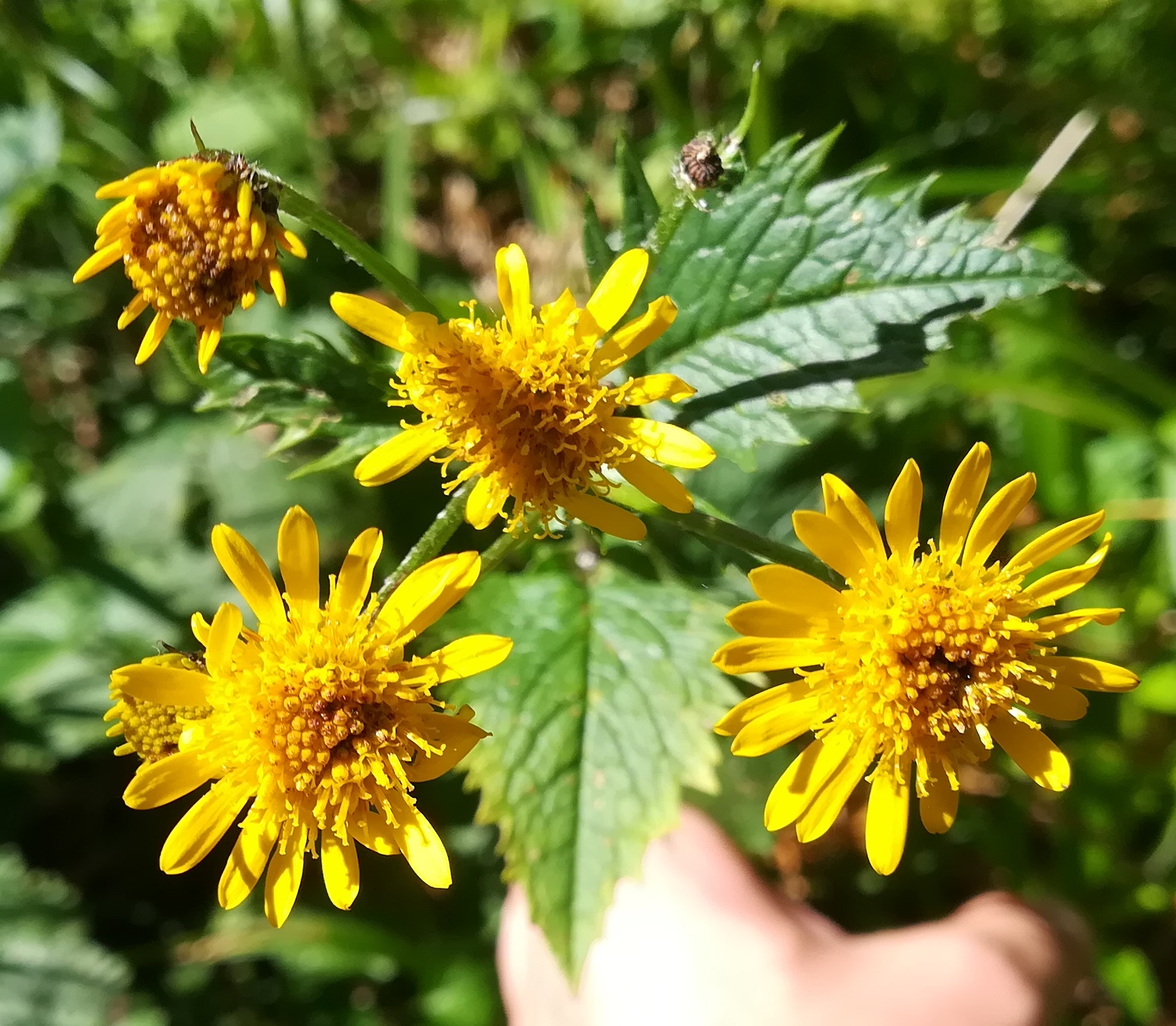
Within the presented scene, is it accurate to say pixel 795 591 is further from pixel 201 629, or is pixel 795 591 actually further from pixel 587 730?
pixel 201 629

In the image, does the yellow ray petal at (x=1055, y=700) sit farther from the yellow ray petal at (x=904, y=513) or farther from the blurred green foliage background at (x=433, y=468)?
the blurred green foliage background at (x=433, y=468)

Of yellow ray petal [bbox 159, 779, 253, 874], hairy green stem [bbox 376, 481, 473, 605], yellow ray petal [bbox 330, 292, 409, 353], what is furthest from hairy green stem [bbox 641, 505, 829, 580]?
yellow ray petal [bbox 159, 779, 253, 874]

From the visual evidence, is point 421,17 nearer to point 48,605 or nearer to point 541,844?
point 48,605

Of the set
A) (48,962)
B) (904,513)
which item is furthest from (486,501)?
(48,962)

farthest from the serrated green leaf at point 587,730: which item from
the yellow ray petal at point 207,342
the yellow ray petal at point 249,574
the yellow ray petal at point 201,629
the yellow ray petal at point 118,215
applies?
the yellow ray petal at point 118,215

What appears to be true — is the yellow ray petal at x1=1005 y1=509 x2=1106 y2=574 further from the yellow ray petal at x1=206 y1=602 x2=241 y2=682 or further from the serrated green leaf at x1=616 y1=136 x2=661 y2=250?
the yellow ray petal at x1=206 y1=602 x2=241 y2=682

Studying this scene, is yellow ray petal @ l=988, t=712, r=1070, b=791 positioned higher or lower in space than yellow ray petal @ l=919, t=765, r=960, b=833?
higher
